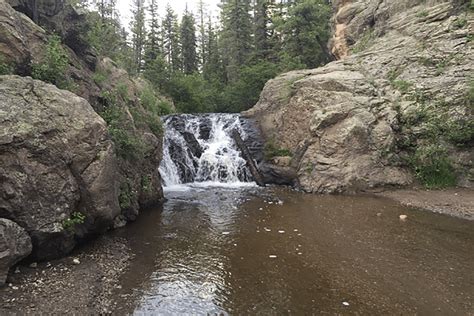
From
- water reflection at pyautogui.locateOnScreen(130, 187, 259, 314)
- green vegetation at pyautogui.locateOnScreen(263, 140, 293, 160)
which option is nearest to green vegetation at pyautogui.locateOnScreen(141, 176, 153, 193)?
water reflection at pyautogui.locateOnScreen(130, 187, 259, 314)

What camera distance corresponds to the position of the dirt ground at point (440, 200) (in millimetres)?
11086

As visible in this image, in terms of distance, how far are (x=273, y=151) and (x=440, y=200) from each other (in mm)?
7985

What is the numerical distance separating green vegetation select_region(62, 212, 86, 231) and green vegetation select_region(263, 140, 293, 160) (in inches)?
455

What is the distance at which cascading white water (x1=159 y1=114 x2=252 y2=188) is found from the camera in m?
17.0

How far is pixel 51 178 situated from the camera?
6.91 meters

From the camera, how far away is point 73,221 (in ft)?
23.3

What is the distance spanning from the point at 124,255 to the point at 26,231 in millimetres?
2026

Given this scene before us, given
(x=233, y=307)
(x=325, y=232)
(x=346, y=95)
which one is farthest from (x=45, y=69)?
(x=346, y=95)

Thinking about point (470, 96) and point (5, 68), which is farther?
point (470, 96)

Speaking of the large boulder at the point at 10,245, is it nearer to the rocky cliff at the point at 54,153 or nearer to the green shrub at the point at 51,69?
the rocky cliff at the point at 54,153

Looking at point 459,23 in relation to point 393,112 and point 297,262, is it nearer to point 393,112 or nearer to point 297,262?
point 393,112

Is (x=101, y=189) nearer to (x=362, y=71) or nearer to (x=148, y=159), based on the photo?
(x=148, y=159)

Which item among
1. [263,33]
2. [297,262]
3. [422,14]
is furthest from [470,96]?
[263,33]

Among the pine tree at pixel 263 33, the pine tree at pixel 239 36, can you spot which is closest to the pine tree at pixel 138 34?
the pine tree at pixel 239 36
